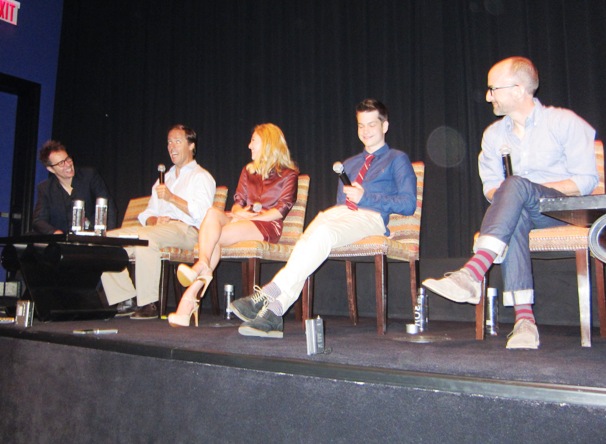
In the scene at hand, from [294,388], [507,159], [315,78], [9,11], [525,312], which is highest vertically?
[9,11]

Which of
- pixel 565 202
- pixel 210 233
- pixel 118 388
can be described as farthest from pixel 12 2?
pixel 565 202

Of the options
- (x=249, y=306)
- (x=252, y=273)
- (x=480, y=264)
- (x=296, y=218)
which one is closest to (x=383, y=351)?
(x=480, y=264)

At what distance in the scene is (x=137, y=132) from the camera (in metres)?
5.33

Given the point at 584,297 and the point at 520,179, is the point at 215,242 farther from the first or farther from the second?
the point at 584,297

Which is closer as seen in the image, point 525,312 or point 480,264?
point 480,264

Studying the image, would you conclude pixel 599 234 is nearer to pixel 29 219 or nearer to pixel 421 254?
pixel 421 254

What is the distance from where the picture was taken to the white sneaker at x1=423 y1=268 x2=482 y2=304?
1.62 m

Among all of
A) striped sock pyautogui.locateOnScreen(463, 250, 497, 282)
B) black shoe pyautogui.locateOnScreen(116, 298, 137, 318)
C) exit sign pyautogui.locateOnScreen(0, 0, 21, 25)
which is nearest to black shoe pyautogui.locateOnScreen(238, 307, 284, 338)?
striped sock pyautogui.locateOnScreen(463, 250, 497, 282)

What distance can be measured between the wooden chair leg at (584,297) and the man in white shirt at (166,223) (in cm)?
207

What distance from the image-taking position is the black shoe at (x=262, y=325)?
1930 millimetres

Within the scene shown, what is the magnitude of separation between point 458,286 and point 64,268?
215 cm

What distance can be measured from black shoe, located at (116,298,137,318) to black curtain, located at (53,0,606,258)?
4.42ft

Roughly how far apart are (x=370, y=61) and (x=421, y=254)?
1.45 metres

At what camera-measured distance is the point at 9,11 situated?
550cm
